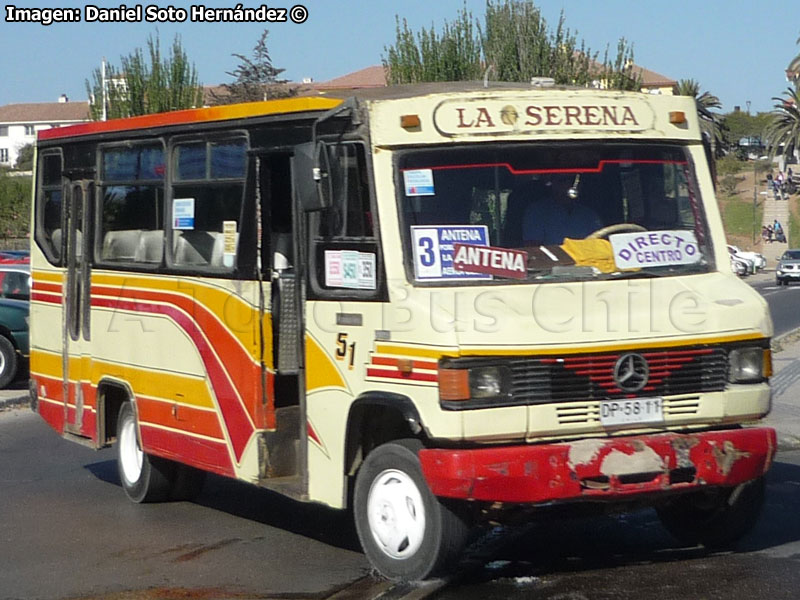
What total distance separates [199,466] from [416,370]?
2.90m

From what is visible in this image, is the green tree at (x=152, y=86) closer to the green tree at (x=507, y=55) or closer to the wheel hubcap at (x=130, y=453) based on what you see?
the green tree at (x=507, y=55)

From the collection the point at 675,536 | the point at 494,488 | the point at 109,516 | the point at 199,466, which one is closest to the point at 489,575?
the point at 494,488

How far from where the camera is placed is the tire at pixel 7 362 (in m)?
18.7

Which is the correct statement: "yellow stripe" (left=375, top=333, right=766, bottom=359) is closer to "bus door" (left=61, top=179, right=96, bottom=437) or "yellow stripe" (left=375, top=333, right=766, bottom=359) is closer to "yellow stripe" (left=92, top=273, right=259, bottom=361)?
"yellow stripe" (left=92, top=273, right=259, bottom=361)

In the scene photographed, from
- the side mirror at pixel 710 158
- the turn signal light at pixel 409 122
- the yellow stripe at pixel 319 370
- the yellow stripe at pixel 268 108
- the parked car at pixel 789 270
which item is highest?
the yellow stripe at pixel 268 108

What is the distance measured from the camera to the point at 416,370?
7016 millimetres

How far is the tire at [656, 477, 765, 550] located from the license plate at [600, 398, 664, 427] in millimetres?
867

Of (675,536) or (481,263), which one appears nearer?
(481,263)

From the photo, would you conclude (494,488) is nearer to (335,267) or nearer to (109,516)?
(335,267)

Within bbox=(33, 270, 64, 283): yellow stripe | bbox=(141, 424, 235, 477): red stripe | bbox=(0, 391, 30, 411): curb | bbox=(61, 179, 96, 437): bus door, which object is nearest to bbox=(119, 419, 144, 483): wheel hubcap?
bbox=(61, 179, 96, 437): bus door

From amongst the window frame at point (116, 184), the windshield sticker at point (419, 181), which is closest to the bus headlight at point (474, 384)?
the windshield sticker at point (419, 181)

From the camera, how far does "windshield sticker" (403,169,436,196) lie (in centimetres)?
Answer: 740

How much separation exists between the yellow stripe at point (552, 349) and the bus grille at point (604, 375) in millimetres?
34

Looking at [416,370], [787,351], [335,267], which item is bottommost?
[787,351]
